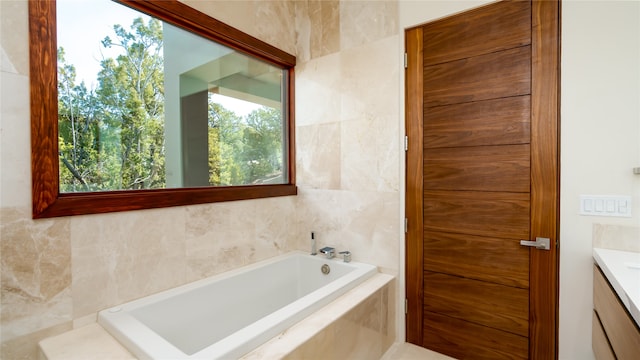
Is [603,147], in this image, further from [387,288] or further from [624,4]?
[387,288]

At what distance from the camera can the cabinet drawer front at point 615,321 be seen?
36.6 inches

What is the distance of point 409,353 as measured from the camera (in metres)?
1.97

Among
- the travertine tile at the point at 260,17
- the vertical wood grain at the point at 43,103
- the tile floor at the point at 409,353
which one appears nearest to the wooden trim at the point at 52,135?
the vertical wood grain at the point at 43,103

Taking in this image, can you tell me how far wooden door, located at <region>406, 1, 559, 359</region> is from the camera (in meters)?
1.61

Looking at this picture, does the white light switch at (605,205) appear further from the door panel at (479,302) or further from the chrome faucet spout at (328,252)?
the chrome faucet spout at (328,252)

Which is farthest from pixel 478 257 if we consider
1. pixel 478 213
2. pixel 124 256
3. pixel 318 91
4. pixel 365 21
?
pixel 124 256

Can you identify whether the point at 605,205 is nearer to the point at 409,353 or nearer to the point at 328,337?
the point at 409,353

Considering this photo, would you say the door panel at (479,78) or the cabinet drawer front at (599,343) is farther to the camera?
the door panel at (479,78)

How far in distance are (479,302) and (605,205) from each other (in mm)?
861

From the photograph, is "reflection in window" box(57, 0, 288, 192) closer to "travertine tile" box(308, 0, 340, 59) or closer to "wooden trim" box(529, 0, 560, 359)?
"travertine tile" box(308, 0, 340, 59)

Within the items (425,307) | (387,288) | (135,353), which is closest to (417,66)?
(387,288)

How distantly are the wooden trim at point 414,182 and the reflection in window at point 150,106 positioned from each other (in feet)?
3.93

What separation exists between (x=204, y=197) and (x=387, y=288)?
4.57ft

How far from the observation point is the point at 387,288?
198 centimetres
